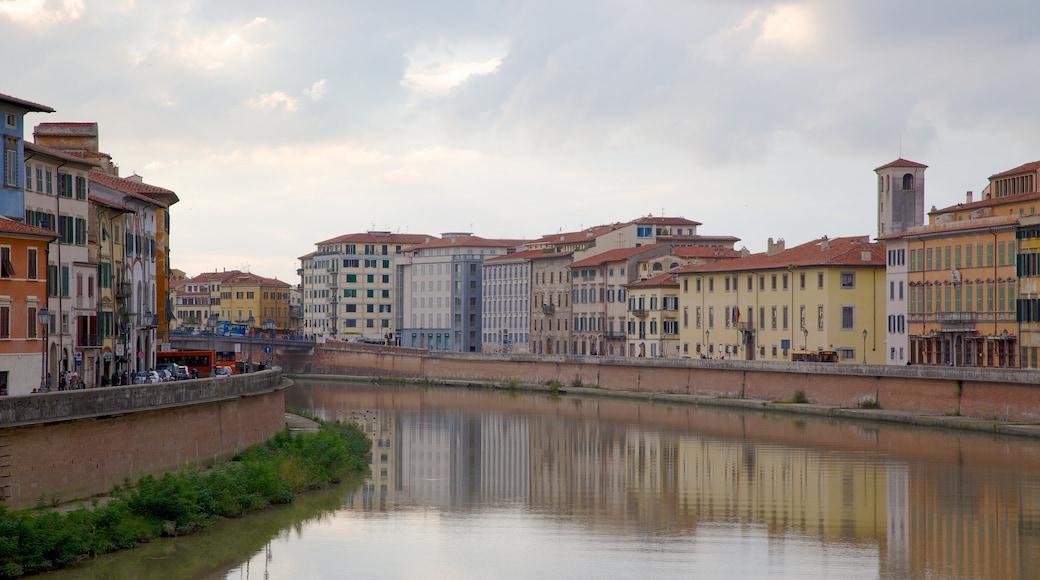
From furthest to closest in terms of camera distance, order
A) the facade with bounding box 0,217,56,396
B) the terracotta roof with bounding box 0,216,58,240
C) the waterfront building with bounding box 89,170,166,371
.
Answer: the waterfront building with bounding box 89,170,166,371
the facade with bounding box 0,217,56,396
the terracotta roof with bounding box 0,216,58,240

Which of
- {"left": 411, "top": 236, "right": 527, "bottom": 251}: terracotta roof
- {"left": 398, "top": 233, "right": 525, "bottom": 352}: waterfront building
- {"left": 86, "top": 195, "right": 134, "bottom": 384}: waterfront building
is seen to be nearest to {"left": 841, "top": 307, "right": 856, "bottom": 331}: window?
{"left": 86, "top": 195, "right": 134, "bottom": 384}: waterfront building

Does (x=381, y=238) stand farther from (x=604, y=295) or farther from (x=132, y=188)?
(x=132, y=188)

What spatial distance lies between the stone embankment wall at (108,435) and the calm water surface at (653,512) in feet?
8.26

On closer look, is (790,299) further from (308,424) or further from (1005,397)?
(308,424)

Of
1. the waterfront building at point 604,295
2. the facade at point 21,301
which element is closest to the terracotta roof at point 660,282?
the waterfront building at point 604,295

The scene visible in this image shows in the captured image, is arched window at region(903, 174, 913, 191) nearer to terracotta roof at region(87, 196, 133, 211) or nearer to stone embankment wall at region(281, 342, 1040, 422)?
stone embankment wall at region(281, 342, 1040, 422)

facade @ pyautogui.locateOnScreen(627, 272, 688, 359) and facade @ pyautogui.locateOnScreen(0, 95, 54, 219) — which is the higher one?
facade @ pyautogui.locateOnScreen(0, 95, 54, 219)

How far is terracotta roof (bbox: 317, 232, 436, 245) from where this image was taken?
190250 millimetres

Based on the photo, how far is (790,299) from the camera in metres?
103

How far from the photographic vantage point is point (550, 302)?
14812 centimetres

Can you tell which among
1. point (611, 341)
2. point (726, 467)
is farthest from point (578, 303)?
point (726, 467)

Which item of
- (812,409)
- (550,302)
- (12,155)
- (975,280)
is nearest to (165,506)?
(12,155)

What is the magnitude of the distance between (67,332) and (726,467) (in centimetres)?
2392

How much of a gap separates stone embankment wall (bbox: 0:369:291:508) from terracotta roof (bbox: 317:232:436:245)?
137756 millimetres
